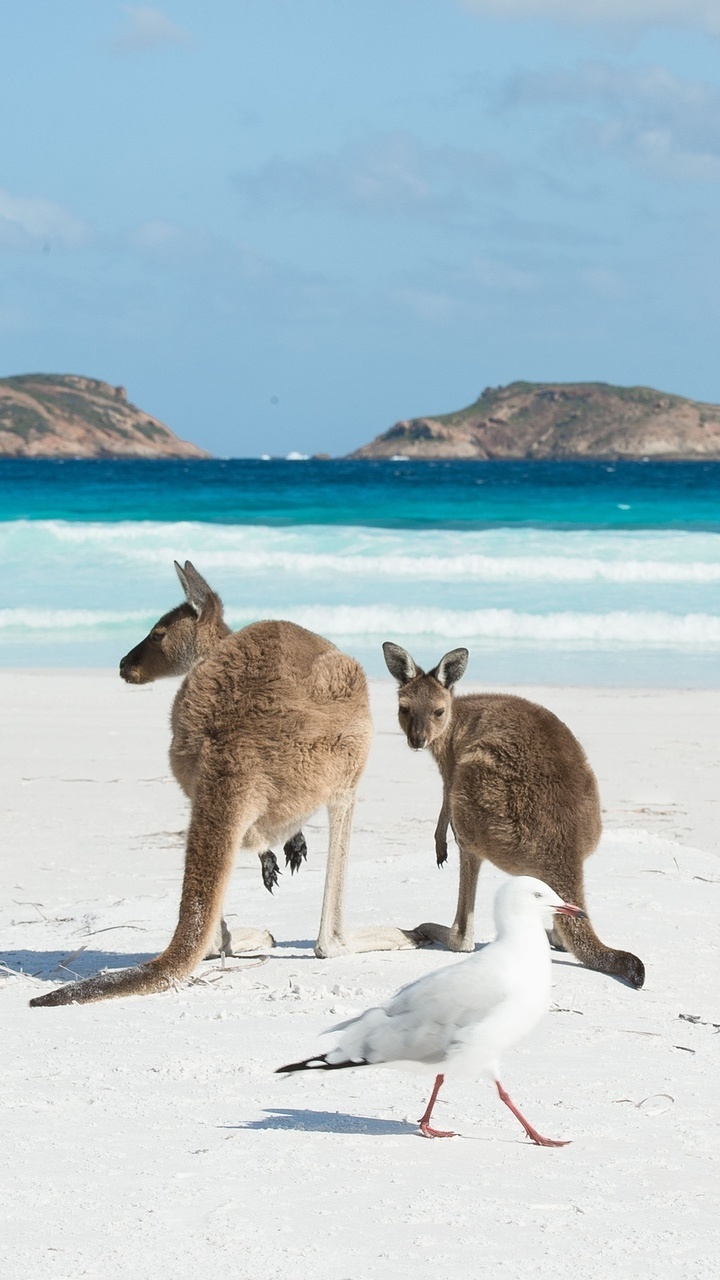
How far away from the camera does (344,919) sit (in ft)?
15.3

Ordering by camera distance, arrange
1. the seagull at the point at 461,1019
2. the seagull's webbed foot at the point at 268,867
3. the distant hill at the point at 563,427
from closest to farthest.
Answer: the seagull at the point at 461,1019
the seagull's webbed foot at the point at 268,867
the distant hill at the point at 563,427

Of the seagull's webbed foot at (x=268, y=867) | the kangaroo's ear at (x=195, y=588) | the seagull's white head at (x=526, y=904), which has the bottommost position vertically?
the seagull's webbed foot at (x=268, y=867)

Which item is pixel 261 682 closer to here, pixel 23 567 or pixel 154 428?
pixel 23 567

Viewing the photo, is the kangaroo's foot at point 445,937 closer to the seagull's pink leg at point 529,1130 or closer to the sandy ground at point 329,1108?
the sandy ground at point 329,1108

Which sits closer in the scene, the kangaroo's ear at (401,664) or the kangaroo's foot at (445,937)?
the kangaroo's foot at (445,937)

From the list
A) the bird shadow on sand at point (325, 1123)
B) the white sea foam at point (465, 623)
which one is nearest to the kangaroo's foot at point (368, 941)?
the bird shadow on sand at point (325, 1123)

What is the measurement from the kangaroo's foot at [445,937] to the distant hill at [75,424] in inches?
3578

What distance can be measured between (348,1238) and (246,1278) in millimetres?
208

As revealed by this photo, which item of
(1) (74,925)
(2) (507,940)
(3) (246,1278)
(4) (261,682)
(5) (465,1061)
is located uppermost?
(4) (261,682)

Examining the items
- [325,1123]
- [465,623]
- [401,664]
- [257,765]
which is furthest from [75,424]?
[325,1123]

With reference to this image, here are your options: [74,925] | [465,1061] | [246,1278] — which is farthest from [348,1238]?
[74,925]

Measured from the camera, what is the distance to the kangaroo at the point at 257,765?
392 cm

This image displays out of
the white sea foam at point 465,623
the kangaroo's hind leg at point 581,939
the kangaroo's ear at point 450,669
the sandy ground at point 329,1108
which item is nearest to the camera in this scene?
the sandy ground at point 329,1108

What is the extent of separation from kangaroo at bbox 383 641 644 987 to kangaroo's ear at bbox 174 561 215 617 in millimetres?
955
